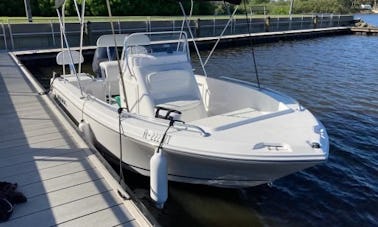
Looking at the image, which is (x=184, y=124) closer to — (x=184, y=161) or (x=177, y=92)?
(x=184, y=161)

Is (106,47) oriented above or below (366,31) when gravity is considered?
above

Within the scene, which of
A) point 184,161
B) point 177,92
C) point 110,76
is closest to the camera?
point 184,161

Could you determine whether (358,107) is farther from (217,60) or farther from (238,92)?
(217,60)

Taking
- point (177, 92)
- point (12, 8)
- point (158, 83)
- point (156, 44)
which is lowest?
point (177, 92)

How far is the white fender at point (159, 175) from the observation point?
12.6ft

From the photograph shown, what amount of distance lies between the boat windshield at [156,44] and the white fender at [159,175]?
2.14 meters

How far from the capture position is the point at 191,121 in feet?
17.4

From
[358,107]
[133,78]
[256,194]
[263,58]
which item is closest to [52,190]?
[133,78]

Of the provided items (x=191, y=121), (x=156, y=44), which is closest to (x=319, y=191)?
(x=191, y=121)

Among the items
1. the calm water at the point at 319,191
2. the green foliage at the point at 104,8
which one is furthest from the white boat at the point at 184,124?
the green foliage at the point at 104,8

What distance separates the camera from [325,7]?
63.3 m

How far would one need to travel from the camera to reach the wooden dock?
10.9ft

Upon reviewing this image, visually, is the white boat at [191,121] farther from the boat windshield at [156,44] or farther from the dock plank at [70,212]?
the dock plank at [70,212]

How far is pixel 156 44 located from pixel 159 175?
255 cm
